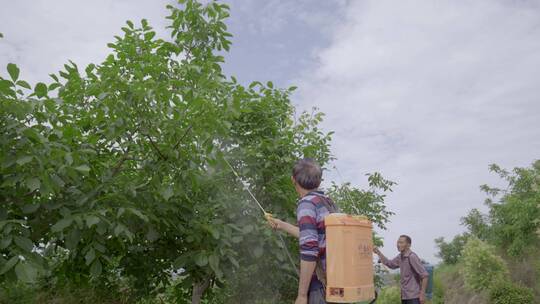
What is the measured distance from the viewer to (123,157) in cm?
329

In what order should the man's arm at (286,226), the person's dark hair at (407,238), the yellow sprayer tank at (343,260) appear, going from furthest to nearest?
the person's dark hair at (407,238), the man's arm at (286,226), the yellow sprayer tank at (343,260)

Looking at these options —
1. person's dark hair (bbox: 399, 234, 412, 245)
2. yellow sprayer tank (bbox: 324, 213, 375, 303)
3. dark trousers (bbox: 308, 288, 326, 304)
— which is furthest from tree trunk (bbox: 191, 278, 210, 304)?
person's dark hair (bbox: 399, 234, 412, 245)

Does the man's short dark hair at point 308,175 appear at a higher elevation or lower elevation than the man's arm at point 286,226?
higher

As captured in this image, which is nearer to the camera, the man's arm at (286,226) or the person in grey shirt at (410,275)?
the man's arm at (286,226)

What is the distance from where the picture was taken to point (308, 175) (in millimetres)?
3104

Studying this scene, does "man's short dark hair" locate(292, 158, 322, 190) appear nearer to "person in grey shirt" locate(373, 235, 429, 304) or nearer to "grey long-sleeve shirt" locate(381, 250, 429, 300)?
"person in grey shirt" locate(373, 235, 429, 304)

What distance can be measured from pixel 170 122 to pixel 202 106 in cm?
23

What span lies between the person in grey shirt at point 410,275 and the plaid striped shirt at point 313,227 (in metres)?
4.09

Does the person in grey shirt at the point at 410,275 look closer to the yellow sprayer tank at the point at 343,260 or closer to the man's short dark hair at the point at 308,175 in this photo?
the man's short dark hair at the point at 308,175

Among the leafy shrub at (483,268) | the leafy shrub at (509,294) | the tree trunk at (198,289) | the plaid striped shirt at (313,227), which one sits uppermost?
the leafy shrub at (483,268)

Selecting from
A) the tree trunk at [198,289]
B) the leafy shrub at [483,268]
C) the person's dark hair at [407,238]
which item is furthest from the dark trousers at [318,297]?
the leafy shrub at [483,268]

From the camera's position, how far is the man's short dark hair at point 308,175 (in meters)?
3.10

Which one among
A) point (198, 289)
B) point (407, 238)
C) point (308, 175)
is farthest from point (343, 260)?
point (407, 238)

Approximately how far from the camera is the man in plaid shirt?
281 cm
